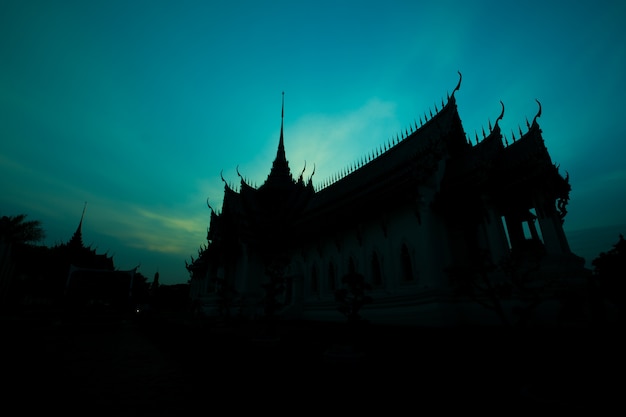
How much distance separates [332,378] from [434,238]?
7813 mm

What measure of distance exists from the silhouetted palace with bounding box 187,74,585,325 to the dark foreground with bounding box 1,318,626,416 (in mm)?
1101

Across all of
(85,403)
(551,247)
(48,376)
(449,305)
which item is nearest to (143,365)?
(48,376)

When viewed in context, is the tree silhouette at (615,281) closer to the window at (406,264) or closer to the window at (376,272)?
the window at (406,264)

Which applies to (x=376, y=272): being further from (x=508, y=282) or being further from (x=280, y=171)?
(x=280, y=171)

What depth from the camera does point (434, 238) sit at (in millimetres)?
10539

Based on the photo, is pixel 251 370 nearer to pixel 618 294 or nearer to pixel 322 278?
pixel 618 294

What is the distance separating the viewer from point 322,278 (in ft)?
53.3

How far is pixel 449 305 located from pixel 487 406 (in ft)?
23.2

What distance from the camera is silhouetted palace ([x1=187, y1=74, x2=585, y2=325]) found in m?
8.73

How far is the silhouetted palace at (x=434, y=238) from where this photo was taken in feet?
28.7

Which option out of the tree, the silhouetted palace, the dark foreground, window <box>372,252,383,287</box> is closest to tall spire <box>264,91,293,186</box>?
the silhouetted palace

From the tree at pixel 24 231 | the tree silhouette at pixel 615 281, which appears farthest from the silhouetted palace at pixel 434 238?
the tree at pixel 24 231

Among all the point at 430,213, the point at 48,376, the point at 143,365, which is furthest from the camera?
the point at 430,213

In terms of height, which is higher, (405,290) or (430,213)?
(430,213)
